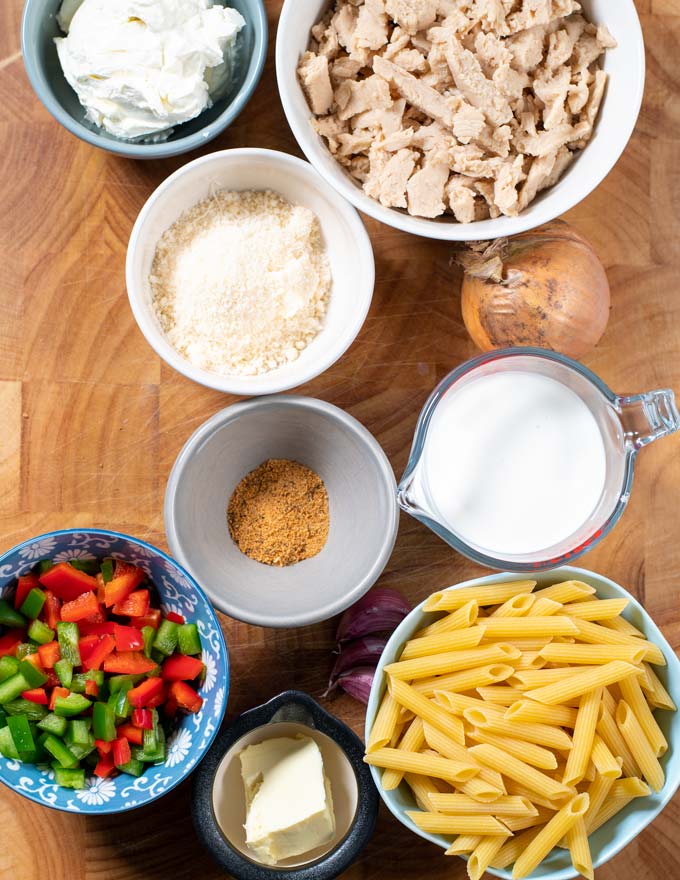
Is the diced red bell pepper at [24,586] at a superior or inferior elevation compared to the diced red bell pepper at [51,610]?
superior

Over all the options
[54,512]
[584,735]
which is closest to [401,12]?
[54,512]

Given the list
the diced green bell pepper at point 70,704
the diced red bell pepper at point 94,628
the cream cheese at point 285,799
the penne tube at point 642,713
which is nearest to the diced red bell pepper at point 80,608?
the diced red bell pepper at point 94,628

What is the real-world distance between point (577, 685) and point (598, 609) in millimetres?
119

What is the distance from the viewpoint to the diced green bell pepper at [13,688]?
1.21 metres

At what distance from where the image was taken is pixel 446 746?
3.98ft

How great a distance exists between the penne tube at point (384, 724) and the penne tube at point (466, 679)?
0.14 ft

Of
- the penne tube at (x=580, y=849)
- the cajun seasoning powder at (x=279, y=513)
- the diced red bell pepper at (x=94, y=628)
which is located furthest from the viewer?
the cajun seasoning powder at (x=279, y=513)

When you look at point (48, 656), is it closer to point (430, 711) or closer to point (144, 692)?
point (144, 692)

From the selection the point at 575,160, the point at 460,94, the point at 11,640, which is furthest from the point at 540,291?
the point at 11,640

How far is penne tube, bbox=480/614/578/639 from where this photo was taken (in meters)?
1.22

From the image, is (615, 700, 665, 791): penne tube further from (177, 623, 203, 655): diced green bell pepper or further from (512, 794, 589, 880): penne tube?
(177, 623, 203, 655): diced green bell pepper

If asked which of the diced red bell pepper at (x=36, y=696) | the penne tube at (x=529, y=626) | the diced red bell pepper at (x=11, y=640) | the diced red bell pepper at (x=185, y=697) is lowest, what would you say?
the diced red bell pepper at (x=185, y=697)

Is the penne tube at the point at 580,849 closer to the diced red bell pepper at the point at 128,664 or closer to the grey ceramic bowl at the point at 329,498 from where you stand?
the grey ceramic bowl at the point at 329,498

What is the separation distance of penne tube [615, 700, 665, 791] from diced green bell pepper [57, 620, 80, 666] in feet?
2.69
